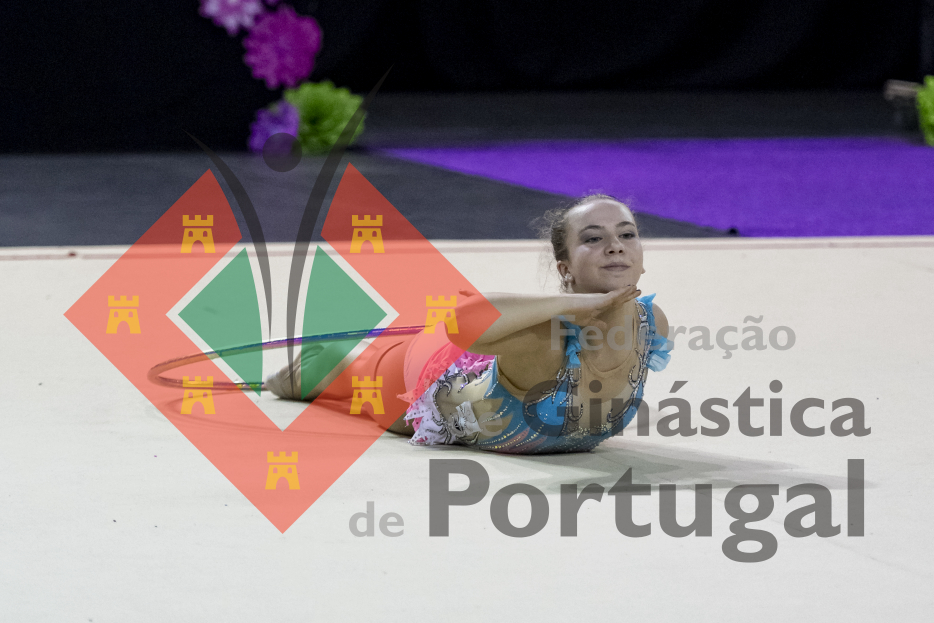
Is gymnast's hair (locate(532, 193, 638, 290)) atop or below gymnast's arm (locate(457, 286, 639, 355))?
atop

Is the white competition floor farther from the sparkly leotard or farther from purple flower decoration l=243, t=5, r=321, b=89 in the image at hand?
purple flower decoration l=243, t=5, r=321, b=89

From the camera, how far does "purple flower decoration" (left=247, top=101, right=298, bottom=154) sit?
19.5ft

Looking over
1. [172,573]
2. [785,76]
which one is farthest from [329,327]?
[785,76]

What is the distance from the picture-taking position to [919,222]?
4402mm

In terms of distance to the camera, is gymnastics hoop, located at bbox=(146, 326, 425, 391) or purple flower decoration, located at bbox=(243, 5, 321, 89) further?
purple flower decoration, located at bbox=(243, 5, 321, 89)

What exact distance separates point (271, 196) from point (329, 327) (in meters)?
2.26

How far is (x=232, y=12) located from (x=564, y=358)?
4498 mm

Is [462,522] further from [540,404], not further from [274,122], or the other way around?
[274,122]

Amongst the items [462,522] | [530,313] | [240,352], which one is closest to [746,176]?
[240,352]

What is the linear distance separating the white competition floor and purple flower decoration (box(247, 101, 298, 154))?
3340 millimetres

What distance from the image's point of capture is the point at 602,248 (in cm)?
181

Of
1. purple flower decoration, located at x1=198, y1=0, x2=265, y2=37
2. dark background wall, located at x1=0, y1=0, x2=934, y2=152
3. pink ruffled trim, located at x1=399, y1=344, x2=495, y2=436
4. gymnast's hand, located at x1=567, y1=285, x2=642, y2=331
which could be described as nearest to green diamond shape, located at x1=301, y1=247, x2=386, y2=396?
pink ruffled trim, located at x1=399, y1=344, x2=495, y2=436

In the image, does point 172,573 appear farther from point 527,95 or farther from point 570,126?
point 527,95

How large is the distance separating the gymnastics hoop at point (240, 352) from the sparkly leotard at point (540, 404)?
413mm
